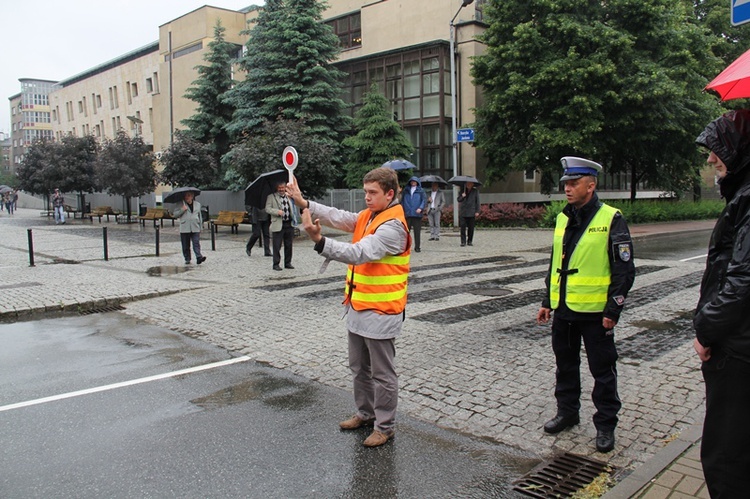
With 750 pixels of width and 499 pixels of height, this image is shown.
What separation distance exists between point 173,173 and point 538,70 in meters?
17.6

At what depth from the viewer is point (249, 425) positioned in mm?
4676

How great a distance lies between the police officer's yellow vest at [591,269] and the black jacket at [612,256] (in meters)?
0.04

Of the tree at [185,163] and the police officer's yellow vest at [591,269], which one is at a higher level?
the tree at [185,163]

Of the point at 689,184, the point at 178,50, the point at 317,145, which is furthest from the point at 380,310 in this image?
the point at 178,50

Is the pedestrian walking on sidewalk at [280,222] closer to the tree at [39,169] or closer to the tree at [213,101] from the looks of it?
the tree at [213,101]

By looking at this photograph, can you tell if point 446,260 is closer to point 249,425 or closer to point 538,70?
point 249,425

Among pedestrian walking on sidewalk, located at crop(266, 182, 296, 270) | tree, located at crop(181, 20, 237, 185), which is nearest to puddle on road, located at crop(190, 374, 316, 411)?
pedestrian walking on sidewalk, located at crop(266, 182, 296, 270)

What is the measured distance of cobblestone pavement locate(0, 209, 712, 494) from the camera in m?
4.79

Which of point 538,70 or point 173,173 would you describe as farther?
point 173,173

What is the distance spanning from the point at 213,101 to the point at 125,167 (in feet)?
22.9

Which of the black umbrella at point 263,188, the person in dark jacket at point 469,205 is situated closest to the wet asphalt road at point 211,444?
the black umbrella at point 263,188

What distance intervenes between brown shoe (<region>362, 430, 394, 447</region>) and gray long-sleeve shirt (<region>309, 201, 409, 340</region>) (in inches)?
28.1

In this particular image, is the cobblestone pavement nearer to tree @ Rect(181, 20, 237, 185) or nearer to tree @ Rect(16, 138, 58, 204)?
tree @ Rect(181, 20, 237, 185)

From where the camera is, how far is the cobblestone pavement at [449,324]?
479cm
